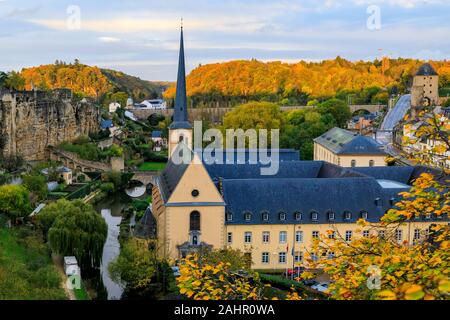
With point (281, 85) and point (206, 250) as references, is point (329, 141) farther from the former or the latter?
point (281, 85)

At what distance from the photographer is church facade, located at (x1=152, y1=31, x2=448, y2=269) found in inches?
1035

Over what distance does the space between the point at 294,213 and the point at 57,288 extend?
11.1m

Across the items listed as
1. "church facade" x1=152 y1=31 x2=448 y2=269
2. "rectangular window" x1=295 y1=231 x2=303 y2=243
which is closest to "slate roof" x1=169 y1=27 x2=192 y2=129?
"church facade" x1=152 y1=31 x2=448 y2=269

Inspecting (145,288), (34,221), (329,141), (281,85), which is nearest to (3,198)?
(34,221)

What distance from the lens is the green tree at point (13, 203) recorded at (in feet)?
106

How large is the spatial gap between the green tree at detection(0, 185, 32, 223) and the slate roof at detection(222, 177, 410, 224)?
38.8 ft

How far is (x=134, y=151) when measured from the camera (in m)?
68.8

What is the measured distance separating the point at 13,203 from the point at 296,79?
4008 inches

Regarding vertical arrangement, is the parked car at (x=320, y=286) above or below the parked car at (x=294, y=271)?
above

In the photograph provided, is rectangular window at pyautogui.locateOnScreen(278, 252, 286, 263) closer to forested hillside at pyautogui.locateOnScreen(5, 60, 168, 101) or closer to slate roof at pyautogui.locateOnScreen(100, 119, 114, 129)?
slate roof at pyautogui.locateOnScreen(100, 119, 114, 129)

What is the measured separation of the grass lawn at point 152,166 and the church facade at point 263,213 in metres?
30.3

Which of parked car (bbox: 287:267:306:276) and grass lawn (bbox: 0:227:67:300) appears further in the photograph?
parked car (bbox: 287:267:306:276)

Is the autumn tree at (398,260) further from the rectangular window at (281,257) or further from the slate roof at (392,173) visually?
the slate roof at (392,173)

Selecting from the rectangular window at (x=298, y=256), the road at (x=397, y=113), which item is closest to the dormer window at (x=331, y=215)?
the rectangular window at (x=298, y=256)
